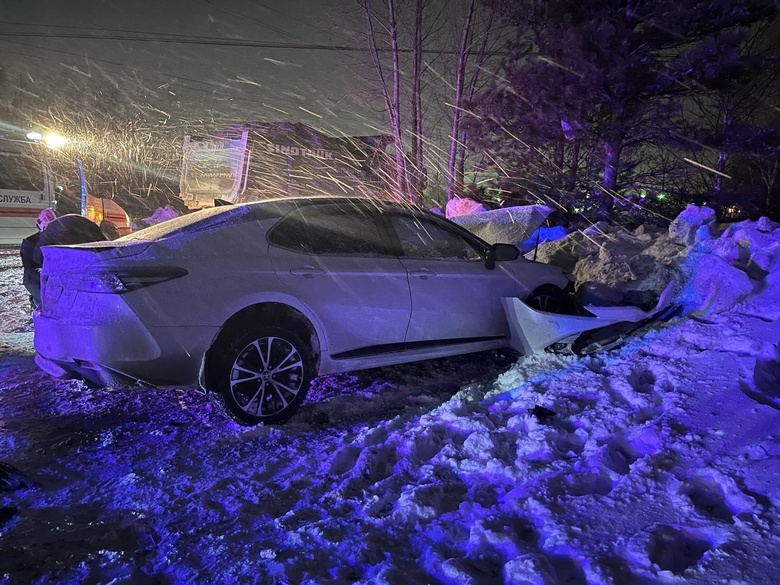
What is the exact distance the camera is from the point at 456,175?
19.8 meters

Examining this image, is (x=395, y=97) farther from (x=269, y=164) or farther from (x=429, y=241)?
(x=429, y=241)

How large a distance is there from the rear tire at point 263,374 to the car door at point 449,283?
1009 millimetres

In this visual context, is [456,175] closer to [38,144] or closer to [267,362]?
[38,144]

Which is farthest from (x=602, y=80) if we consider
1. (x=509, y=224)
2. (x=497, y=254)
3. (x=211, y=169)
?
(x=211, y=169)

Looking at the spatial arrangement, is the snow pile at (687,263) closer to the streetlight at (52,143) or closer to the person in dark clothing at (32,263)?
the person in dark clothing at (32,263)

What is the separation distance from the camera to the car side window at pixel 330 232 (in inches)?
154

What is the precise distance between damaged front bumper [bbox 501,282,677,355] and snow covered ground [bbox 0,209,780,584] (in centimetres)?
22

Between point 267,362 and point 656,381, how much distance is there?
2.74 m

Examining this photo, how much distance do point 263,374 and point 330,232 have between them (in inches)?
48.4

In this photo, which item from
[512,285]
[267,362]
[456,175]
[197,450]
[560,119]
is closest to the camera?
[197,450]

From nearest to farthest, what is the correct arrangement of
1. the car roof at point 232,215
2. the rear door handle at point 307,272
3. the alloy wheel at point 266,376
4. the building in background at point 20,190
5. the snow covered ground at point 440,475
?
1. the snow covered ground at point 440,475
2. the alloy wheel at point 266,376
3. the car roof at point 232,215
4. the rear door handle at point 307,272
5. the building in background at point 20,190

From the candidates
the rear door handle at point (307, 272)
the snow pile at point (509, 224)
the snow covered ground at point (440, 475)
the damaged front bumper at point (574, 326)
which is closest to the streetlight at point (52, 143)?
the snow pile at point (509, 224)

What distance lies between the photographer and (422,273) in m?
4.44

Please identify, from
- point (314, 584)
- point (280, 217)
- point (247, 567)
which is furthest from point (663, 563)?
point (280, 217)
